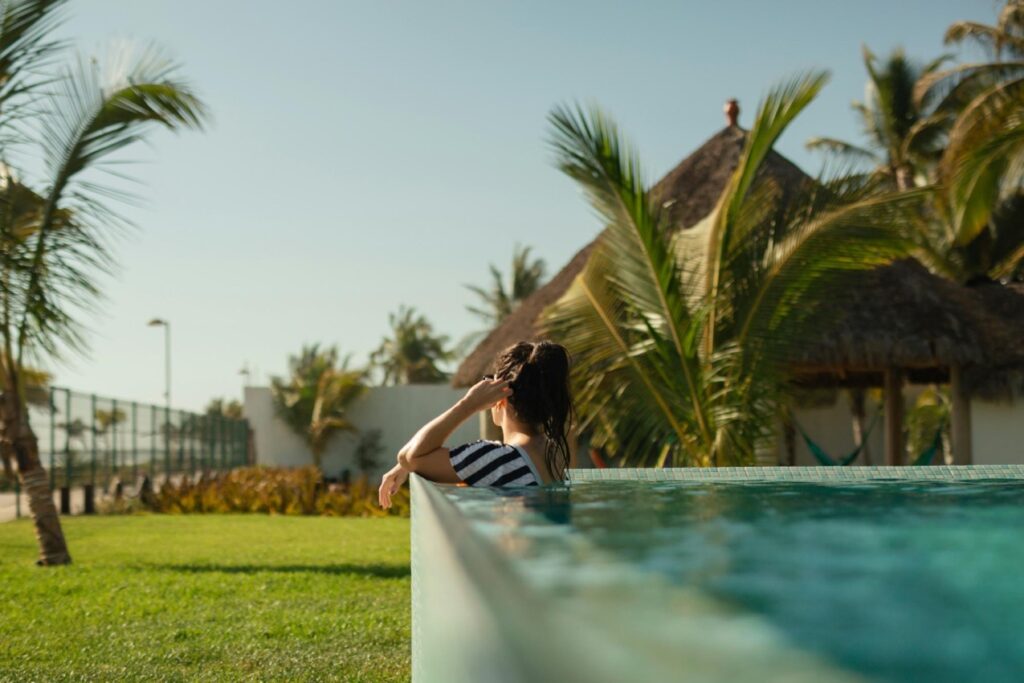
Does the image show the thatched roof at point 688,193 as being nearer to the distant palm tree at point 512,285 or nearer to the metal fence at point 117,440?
the metal fence at point 117,440

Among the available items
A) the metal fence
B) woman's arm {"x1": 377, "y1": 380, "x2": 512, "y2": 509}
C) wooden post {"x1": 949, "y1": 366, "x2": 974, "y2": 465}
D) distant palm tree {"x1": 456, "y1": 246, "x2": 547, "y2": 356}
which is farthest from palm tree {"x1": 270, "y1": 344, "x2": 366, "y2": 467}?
woman's arm {"x1": 377, "y1": 380, "x2": 512, "y2": 509}

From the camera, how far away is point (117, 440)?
19.2 m

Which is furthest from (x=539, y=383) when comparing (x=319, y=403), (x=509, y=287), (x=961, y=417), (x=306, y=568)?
(x=509, y=287)

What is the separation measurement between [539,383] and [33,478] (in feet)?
21.4

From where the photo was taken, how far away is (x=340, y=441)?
29.9 metres

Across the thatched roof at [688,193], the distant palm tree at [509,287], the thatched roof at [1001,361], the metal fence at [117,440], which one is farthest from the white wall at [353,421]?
the thatched roof at [1001,361]

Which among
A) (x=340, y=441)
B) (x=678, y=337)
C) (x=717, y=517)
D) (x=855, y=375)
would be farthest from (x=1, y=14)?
(x=340, y=441)

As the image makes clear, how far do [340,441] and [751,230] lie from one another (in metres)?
23.3

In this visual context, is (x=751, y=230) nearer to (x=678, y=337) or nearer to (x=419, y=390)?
(x=678, y=337)

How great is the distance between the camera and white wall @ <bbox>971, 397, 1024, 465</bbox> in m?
13.1

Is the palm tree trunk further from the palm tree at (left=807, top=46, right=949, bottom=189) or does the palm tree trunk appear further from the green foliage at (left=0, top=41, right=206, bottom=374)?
the palm tree at (left=807, top=46, right=949, bottom=189)

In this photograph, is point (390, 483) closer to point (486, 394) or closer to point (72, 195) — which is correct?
point (486, 394)

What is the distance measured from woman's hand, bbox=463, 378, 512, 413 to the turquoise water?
43 cm

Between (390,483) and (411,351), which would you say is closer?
(390,483)
